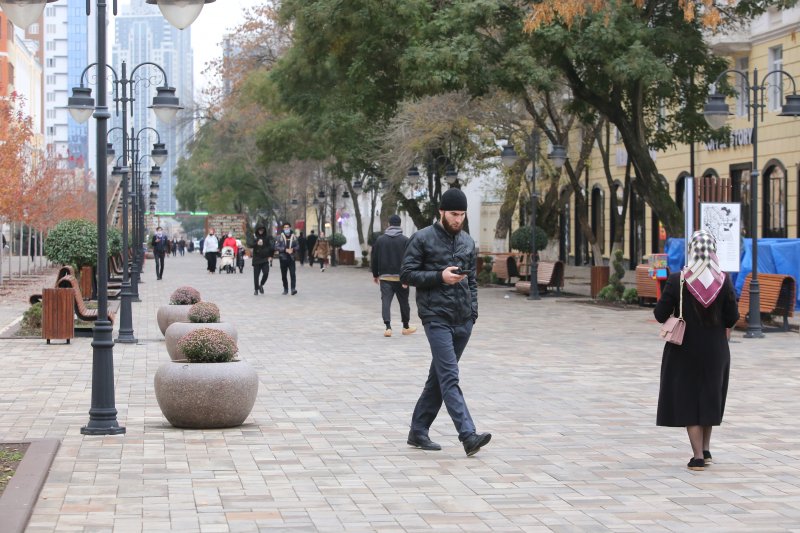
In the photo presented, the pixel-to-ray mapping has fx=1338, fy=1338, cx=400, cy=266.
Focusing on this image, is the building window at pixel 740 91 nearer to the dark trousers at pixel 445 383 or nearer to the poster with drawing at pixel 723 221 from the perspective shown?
the poster with drawing at pixel 723 221

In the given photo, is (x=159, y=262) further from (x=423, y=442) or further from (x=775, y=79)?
(x=423, y=442)

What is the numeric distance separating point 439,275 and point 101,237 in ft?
9.67

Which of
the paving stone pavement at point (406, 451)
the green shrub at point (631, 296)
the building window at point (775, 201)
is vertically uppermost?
the building window at point (775, 201)

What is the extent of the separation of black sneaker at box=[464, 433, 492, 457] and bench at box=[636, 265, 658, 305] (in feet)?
55.0

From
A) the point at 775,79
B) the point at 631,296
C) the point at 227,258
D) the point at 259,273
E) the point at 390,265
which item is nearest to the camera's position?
the point at 390,265

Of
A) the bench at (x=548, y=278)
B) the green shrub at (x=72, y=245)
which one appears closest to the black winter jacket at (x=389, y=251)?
the green shrub at (x=72, y=245)

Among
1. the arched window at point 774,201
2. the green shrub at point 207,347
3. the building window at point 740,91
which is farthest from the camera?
the building window at point 740,91

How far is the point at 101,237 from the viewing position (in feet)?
34.3

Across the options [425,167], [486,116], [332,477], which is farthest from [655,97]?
[332,477]

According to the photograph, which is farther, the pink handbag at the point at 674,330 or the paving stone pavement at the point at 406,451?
the pink handbag at the point at 674,330

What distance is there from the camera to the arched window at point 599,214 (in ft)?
169

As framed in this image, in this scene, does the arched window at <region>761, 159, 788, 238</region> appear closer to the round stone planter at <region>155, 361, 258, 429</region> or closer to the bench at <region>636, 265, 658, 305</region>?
the bench at <region>636, 265, 658, 305</region>

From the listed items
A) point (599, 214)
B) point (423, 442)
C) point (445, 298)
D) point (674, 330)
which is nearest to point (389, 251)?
point (423, 442)

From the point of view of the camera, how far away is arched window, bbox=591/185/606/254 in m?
51.6
